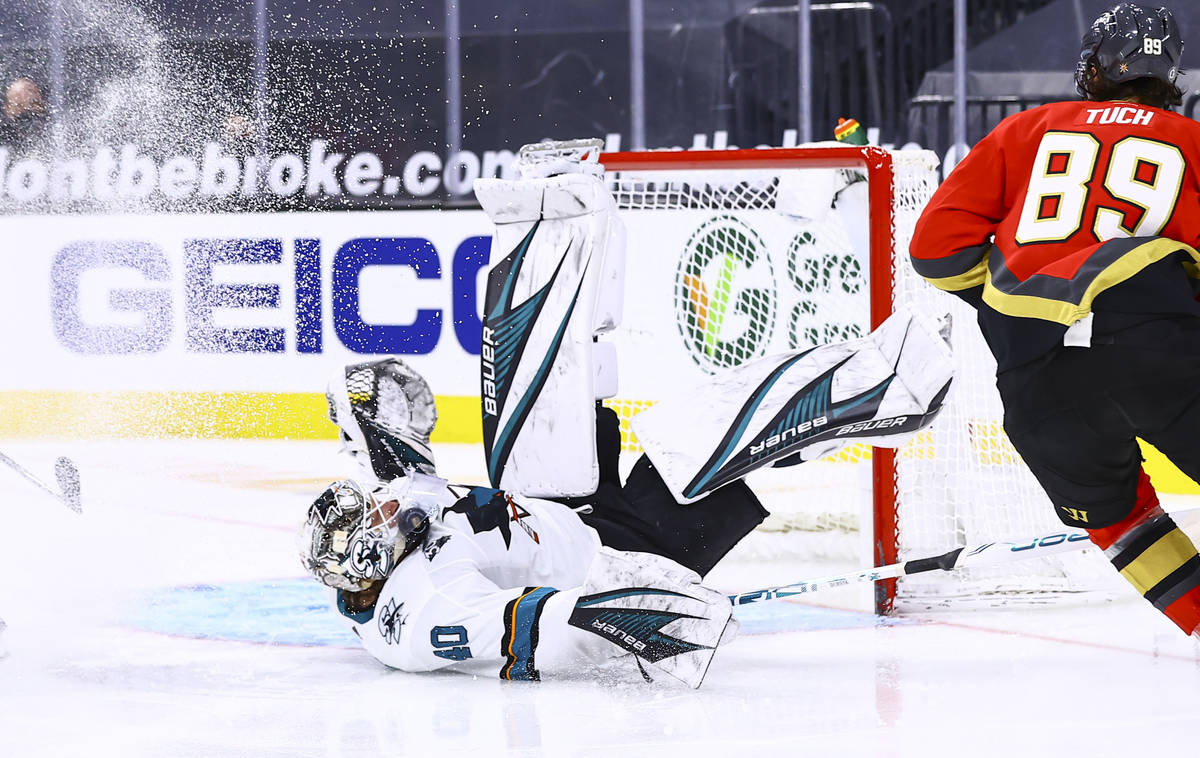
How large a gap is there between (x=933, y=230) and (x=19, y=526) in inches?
89.1

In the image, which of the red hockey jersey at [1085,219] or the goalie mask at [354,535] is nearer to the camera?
the red hockey jersey at [1085,219]

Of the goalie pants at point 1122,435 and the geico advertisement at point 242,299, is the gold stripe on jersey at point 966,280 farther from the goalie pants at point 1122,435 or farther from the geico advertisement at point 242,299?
the geico advertisement at point 242,299

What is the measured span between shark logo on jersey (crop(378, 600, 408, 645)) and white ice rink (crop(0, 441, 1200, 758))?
72 mm

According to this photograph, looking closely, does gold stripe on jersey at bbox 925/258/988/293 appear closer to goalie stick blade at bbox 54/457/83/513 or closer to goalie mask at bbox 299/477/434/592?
goalie mask at bbox 299/477/434/592

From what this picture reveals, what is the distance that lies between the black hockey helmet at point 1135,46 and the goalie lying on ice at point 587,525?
0.47m

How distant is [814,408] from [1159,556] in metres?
0.52

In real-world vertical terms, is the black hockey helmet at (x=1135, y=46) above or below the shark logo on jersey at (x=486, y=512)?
above

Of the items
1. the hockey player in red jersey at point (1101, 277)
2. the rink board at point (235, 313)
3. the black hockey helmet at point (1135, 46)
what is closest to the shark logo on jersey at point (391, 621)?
the hockey player in red jersey at point (1101, 277)

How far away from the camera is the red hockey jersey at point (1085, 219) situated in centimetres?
167

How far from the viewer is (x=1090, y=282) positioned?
5.44ft

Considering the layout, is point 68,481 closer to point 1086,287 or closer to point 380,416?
point 380,416

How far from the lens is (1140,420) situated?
1688 mm

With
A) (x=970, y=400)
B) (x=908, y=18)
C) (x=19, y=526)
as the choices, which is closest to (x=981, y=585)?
(x=970, y=400)

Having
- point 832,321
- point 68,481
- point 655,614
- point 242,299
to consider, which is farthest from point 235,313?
point 655,614
